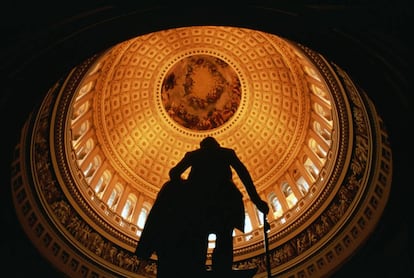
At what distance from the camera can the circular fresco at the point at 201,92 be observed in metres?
22.4

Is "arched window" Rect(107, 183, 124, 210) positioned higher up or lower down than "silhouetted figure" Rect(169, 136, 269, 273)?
higher up

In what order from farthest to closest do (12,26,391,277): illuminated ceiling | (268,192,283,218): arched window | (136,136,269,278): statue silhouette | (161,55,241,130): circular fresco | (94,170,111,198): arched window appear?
(161,55,241,130): circular fresco, (268,192,283,218): arched window, (94,170,111,198): arched window, (12,26,391,277): illuminated ceiling, (136,136,269,278): statue silhouette

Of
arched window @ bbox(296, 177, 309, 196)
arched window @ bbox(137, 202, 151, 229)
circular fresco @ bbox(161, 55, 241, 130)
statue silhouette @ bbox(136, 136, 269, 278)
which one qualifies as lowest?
statue silhouette @ bbox(136, 136, 269, 278)

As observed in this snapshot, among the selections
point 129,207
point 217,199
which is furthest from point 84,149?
point 217,199

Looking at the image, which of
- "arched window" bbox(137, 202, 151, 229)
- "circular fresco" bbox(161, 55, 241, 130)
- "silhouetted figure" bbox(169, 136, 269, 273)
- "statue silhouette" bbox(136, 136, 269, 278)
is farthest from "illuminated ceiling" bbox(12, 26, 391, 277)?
"statue silhouette" bbox(136, 136, 269, 278)

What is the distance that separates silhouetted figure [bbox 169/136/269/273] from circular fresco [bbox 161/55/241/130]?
15.9 meters

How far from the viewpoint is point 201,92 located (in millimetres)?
23281

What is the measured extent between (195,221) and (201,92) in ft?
57.8

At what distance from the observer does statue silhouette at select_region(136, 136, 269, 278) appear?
585 centimetres

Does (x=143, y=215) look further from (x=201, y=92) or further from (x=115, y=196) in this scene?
(x=201, y=92)

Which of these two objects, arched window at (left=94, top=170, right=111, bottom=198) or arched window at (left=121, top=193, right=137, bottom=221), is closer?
arched window at (left=94, top=170, right=111, bottom=198)

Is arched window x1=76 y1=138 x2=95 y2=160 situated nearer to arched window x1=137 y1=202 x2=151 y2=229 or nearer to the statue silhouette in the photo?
arched window x1=137 y1=202 x2=151 y2=229

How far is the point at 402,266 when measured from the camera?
35.1 ft

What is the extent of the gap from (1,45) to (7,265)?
21.6ft
